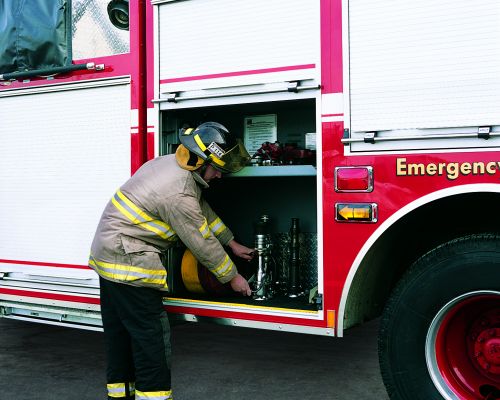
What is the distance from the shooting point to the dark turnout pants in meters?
3.42

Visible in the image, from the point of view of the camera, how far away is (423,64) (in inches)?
119

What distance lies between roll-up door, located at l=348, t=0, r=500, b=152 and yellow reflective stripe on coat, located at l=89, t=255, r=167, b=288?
132 centimetres

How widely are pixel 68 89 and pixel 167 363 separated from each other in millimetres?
1884

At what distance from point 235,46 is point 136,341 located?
1731 mm

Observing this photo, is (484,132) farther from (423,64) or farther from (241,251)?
(241,251)

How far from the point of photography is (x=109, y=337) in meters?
3.66

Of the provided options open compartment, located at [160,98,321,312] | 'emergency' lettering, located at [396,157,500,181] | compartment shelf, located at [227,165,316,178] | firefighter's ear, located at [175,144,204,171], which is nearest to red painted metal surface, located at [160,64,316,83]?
open compartment, located at [160,98,321,312]

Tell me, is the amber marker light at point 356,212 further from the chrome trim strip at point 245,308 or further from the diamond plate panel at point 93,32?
the diamond plate panel at point 93,32

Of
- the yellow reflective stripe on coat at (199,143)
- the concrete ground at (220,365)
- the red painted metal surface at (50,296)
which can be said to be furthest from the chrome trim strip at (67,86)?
the concrete ground at (220,365)

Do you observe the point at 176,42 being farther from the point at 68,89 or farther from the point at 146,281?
the point at 146,281

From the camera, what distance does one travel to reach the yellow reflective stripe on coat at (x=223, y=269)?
357cm

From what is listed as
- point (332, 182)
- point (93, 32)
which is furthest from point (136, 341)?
point (93, 32)

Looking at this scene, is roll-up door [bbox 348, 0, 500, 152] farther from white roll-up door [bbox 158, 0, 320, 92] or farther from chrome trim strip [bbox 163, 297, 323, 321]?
chrome trim strip [bbox 163, 297, 323, 321]

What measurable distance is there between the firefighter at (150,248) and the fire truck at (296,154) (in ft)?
0.87
